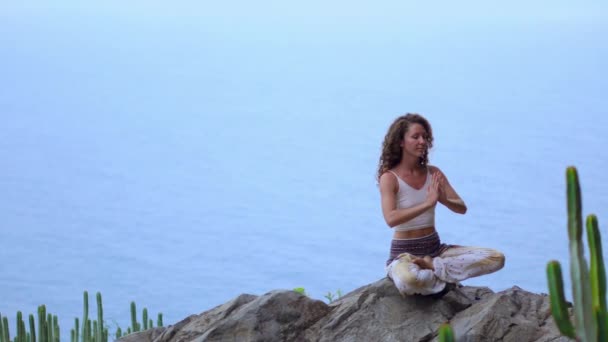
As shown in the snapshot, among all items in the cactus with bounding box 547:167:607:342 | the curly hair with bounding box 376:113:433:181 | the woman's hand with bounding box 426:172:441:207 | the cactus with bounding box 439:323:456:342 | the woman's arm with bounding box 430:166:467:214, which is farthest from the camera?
the curly hair with bounding box 376:113:433:181

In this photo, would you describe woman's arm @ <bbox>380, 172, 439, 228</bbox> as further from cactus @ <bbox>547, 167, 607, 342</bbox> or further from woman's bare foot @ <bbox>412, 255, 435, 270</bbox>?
cactus @ <bbox>547, 167, 607, 342</bbox>

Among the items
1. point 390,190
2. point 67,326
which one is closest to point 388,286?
point 390,190

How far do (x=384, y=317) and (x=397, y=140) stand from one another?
74 centimetres

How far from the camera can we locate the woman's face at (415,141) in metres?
4.61

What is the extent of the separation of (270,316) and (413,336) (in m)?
0.64

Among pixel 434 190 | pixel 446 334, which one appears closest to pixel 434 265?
pixel 434 190

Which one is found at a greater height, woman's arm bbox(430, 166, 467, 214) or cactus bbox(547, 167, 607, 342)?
woman's arm bbox(430, 166, 467, 214)

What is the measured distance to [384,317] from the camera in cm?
474

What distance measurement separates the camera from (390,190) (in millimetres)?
4566

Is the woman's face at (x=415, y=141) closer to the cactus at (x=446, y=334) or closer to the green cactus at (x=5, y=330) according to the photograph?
the cactus at (x=446, y=334)

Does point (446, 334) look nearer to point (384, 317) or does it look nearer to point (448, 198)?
point (448, 198)

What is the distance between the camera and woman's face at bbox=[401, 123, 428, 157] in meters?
4.61

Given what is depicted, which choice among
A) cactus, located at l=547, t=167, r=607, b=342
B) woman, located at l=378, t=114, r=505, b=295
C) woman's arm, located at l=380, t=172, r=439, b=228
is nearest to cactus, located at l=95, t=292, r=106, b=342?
woman, located at l=378, t=114, r=505, b=295

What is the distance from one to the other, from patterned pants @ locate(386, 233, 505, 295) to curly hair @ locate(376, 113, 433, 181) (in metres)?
0.32
